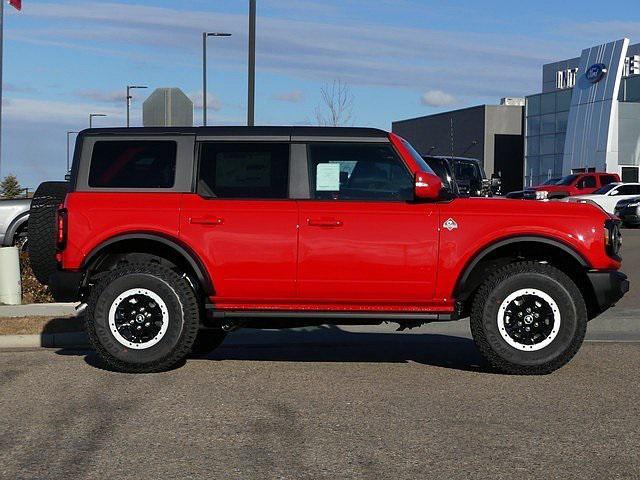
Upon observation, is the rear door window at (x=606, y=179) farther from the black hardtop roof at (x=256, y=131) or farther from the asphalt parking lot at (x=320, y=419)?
the black hardtop roof at (x=256, y=131)

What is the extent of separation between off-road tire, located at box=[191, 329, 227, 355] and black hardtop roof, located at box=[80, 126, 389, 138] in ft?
6.58

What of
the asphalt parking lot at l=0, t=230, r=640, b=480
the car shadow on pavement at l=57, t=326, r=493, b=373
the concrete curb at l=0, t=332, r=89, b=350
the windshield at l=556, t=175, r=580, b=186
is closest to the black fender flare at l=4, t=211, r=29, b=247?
the concrete curb at l=0, t=332, r=89, b=350

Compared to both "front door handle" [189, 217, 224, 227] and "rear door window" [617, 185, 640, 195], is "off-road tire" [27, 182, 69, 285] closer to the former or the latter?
"front door handle" [189, 217, 224, 227]

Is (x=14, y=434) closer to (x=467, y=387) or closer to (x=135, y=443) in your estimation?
(x=135, y=443)

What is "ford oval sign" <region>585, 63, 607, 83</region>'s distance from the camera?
61094 mm

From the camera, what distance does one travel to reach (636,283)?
16.8m

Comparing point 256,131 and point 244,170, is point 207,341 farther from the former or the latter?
point 256,131

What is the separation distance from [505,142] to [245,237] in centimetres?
6998

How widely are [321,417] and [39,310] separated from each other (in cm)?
665

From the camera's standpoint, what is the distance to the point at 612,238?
850cm

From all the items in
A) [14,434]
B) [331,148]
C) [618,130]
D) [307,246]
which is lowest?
[14,434]

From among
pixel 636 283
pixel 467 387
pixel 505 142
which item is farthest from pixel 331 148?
pixel 505 142

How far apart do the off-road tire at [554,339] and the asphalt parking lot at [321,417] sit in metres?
0.14

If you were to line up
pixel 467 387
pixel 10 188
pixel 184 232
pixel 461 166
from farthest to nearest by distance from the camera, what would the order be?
1. pixel 10 188
2. pixel 461 166
3. pixel 184 232
4. pixel 467 387
